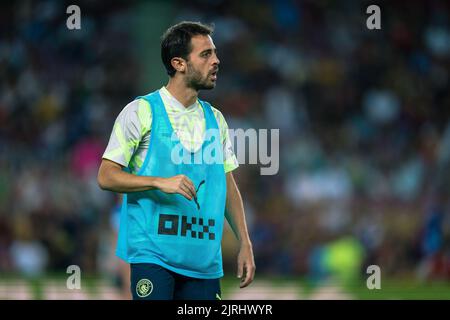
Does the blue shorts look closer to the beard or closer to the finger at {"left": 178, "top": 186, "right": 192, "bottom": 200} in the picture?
the finger at {"left": 178, "top": 186, "right": 192, "bottom": 200}

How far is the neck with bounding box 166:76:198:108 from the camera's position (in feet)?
19.7

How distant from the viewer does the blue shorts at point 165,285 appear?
5.61 m

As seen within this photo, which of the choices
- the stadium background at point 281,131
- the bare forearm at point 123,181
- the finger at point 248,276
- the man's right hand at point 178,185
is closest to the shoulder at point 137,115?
the bare forearm at point 123,181

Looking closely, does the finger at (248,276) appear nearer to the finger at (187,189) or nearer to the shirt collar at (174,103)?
the finger at (187,189)

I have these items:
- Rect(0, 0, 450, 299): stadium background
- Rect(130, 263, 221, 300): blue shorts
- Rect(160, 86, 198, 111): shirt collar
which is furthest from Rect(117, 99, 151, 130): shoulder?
Rect(0, 0, 450, 299): stadium background

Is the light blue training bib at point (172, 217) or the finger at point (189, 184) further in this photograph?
the light blue training bib at point (172, 217)

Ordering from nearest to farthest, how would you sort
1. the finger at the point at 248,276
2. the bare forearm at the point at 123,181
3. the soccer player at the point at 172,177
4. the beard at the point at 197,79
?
the bare forearm at the point at 123,181 → the soccer player at the point at 172,177 → the finger at the point at 248,276 → the beard at the point at 197,79

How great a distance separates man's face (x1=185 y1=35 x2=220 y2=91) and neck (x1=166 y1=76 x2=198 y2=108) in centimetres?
3

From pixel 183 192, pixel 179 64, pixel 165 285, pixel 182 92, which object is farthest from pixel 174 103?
pixel 165 285

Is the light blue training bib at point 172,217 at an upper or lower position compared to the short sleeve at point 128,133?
lower

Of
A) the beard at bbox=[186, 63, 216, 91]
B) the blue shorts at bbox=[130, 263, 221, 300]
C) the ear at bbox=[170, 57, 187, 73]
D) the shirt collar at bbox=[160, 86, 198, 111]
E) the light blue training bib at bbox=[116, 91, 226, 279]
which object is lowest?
the blue shorts at bbox=[130, 263, 221, 300]

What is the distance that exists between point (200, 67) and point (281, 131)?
9.36 meters

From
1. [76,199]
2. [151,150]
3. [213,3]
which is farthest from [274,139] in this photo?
[151,150]

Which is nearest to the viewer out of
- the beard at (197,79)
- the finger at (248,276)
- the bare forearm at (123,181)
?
the bare forearm at (123,181)
